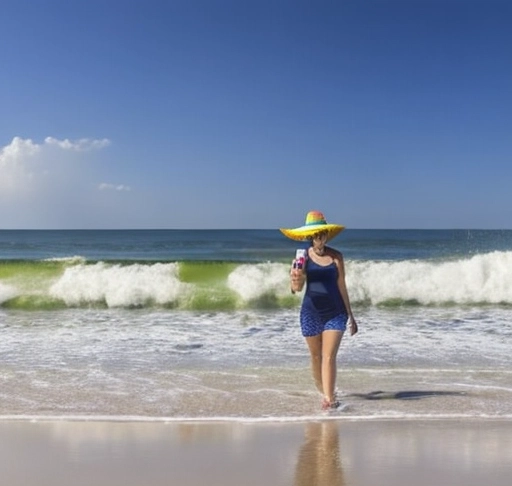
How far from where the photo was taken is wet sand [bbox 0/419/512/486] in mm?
4246

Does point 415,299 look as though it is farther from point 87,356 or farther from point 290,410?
point 290,410

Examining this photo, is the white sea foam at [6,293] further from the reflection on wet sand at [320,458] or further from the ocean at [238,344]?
the reflection on wet sand at [320,458]

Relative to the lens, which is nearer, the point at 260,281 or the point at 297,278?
the point at 297,278

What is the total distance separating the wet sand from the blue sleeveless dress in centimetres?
90

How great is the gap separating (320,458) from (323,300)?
1.74m

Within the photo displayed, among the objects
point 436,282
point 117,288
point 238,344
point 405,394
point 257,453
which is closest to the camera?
point 257,453

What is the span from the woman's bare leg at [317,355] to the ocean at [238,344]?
174 mm

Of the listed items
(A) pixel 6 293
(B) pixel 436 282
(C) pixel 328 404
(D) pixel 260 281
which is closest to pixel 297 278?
(C) pixel 328 404

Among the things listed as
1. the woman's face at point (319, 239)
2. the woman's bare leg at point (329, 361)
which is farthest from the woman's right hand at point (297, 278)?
the woman's bare leg at point (329, 361)

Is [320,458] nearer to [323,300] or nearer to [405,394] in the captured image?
[323,300]

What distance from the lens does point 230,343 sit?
32.4 ft

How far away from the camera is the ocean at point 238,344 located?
623 cm

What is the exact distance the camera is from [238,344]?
9758mm

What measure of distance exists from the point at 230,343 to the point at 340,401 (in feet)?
12.1
